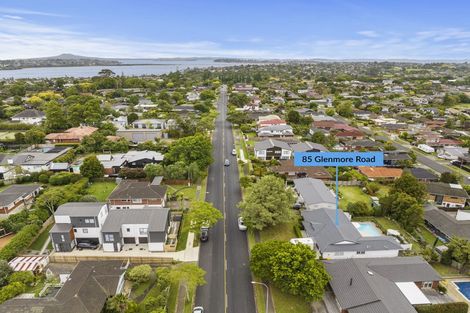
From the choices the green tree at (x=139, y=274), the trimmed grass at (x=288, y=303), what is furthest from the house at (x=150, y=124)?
the trimmed grass at (x=288, y=303)

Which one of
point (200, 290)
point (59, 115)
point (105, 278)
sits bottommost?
point (200, 290)

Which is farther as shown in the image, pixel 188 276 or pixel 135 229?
pixel 135 229

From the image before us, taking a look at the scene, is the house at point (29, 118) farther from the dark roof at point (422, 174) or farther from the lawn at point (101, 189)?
the dark roof at point (422, 174)

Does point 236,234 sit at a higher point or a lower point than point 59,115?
lower

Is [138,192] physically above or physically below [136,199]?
above

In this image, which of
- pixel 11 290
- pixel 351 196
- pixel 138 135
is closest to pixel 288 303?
pixel 11 290

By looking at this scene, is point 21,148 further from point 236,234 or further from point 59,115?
point 236,234

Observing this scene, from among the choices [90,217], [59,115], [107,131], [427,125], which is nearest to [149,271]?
[90,217]

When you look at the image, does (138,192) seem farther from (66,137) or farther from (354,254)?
(66,137)
